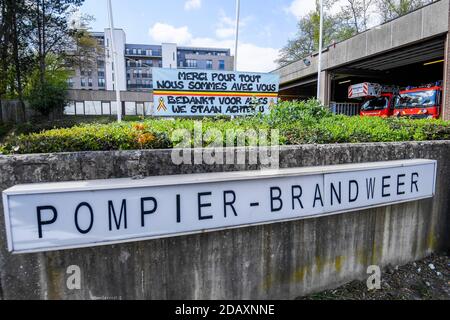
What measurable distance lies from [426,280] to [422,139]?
6.10ft

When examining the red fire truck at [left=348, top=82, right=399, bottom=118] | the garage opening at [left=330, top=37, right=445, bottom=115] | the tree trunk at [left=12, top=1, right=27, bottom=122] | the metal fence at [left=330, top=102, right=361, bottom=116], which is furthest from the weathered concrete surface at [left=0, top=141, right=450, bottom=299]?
the tree trunk at [left=12, top=1, right=27, bottom=122]

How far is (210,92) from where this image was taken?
689cm

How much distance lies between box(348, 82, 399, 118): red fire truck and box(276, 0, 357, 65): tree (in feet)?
33.7

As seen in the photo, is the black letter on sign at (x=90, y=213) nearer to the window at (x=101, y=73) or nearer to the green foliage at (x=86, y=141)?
the green foliage at (x=86, y=141)

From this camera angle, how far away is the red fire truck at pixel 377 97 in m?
17.4

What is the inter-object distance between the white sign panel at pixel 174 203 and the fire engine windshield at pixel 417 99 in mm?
13741

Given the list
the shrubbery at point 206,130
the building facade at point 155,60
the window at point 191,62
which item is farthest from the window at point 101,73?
the shrubbery at point 206,130

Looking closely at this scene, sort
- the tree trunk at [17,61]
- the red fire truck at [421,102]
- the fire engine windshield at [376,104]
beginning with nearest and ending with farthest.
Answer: the red fire truck at [421,102], the fire engine windshield at [376,104], the tree trunk at [17,61]

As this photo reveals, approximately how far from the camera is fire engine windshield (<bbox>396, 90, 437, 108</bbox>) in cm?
1381

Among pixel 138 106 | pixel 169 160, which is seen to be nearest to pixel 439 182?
pixel 169 160

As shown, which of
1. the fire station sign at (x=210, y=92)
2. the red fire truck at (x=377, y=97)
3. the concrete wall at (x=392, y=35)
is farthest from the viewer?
the red fire truck at (x=377, y=97)

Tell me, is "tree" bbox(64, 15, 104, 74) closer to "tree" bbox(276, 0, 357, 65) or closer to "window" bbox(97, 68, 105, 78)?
"tree" bbox(276, 0, 357, 65)

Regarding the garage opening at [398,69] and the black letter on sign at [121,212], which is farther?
the garage opening at [398,69]
